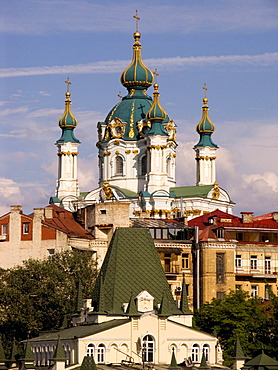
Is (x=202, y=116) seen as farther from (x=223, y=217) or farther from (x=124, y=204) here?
(x=124, y=204)

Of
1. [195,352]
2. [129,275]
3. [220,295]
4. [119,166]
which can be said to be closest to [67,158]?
[119,166]

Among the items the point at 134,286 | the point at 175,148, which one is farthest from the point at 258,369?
the point at 175,148

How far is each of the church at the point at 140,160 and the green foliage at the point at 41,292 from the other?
49686 millimetres

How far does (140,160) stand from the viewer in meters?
166

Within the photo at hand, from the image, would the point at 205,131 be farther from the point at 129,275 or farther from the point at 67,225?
the point at 129,275

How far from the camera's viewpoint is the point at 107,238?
375 ft

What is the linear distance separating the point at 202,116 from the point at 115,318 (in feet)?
327

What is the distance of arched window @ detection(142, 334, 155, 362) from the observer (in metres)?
74.2

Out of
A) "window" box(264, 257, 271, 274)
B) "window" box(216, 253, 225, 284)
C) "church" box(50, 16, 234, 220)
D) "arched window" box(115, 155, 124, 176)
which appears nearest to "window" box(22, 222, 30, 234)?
"window" box(216, 253, 225, 284)

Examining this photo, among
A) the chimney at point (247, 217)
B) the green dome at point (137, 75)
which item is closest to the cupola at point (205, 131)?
the green dome at point (137, 75)

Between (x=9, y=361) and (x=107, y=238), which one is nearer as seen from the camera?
(x=9, y=361)

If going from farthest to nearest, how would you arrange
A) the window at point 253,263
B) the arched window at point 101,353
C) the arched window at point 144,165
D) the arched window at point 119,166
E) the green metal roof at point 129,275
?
the arched window at point 119,166, the arched window at point 144,165, the window at point 253,263, the green metal roof at point 129,275, the arched window at point 101,353

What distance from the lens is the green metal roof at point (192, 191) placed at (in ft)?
525

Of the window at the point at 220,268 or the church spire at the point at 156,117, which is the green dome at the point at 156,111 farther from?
the window at the point at 220,268
